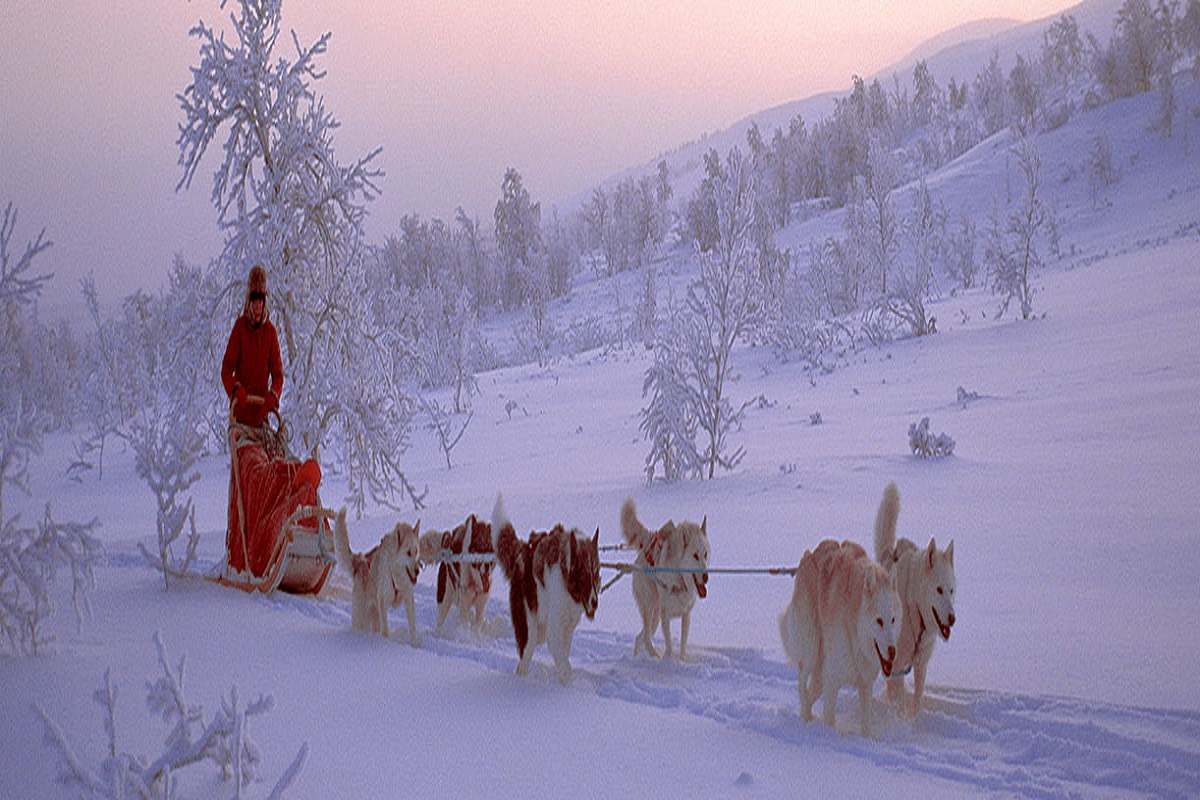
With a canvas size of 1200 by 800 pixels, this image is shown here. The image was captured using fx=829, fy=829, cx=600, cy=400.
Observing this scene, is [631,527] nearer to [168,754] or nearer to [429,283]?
[168,754]

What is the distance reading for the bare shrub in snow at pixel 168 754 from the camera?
201cm

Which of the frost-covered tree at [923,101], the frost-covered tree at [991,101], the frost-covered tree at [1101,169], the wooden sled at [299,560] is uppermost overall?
the frost-covered tree at [923,101]

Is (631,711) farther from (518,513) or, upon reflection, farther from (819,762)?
(518,513)

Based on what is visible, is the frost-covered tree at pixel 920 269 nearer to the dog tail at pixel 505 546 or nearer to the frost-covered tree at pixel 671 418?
the frost-covered tree at pixel 671 418

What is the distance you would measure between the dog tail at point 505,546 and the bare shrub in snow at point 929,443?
6.19 meters

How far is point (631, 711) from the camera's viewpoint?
3760mm

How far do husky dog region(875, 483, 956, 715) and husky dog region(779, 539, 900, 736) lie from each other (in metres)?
0.20

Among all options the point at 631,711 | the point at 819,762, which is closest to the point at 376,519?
the point at 631,711

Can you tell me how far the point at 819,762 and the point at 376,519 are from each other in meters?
7.01

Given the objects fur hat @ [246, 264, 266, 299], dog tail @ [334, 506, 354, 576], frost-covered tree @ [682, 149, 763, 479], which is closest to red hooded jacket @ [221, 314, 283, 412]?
fur hat @ [246, 264, 266, 299]

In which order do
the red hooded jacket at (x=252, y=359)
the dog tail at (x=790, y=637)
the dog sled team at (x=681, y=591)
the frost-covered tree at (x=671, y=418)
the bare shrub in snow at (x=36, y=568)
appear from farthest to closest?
1. the frost-covered tree at (x=671, y=418)
2. the red hooded jacket at (x=252, y=359)
3. the bare shrub in snow at (x=36, y=568)
4. the dog tail at (x=790, y=637)
5. the dog sled team at (x=681, y=591)

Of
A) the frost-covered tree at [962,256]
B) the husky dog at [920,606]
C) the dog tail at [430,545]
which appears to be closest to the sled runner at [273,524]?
the dog tail at [430,545]

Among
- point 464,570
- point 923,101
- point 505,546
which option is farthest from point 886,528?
point 923,101

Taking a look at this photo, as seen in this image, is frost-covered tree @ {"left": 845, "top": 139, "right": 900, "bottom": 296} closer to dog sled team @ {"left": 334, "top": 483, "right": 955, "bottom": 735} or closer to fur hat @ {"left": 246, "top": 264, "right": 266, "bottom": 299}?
fur hat @ {"left": 246, "top": 264, "right": 266, "bottom": 299}
